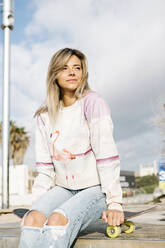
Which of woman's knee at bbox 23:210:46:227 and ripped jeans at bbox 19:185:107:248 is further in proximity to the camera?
woman's knee at bbox 23:210:46:227

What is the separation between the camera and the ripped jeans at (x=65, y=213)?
1.81 meters

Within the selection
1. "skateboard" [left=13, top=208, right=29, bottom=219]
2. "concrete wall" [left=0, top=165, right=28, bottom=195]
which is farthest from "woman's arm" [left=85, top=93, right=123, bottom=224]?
"concrete wall" [left=0, top=165, right=28, bottom=195]

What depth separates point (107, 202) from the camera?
2.07 m

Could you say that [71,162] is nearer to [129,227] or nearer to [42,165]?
[42,165]

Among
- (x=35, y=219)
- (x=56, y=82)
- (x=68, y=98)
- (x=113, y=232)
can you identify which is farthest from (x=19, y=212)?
(x=56, y=82)

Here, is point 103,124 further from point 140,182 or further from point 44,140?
point 140,182

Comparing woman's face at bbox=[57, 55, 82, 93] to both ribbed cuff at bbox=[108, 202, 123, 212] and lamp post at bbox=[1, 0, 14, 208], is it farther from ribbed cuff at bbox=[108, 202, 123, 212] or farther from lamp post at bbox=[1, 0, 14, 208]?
lamp post at bbox=[1, 0, 14, 208]

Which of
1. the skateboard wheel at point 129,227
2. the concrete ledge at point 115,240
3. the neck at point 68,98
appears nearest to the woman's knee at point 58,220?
the concrete ledge at point 115,240

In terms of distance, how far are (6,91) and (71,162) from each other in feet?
25.2

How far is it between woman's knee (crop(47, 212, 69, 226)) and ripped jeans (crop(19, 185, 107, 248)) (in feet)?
0.06

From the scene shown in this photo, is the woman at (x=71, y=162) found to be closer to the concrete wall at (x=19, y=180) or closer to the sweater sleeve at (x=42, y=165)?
the sweater sleeve at (x=42, y=165)

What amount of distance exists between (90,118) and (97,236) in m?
0.89

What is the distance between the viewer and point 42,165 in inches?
100

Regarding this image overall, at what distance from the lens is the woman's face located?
8.42 feet
